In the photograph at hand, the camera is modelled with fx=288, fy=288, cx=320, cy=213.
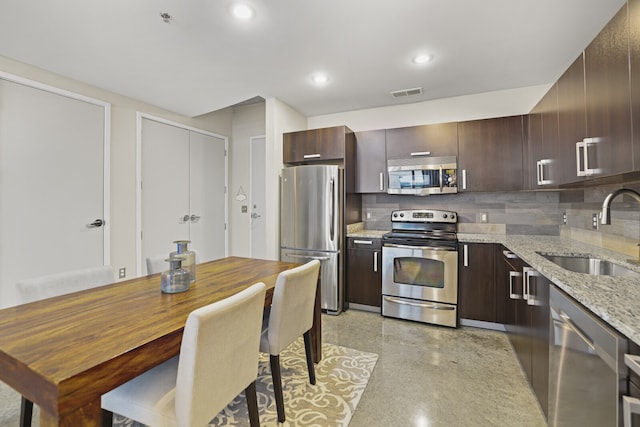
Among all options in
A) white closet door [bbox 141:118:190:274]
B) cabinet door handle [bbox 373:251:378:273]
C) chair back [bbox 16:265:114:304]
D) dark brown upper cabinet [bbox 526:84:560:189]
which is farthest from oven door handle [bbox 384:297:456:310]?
white closet door [bbox 141:118:190:274]

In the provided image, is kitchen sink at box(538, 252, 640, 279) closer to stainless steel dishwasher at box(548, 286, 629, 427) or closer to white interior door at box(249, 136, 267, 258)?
stainless steel dishwasher at box(548, 286, 629, 427)

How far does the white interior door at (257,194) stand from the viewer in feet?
15.2

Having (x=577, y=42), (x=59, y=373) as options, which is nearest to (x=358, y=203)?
(x=577, y=42)

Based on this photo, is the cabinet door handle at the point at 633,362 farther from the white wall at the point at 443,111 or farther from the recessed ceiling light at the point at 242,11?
the white wall at the point at 443,111

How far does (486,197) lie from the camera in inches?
132

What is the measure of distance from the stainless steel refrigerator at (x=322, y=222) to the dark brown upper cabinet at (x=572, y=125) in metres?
1.95

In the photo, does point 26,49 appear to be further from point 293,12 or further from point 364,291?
point 364,291

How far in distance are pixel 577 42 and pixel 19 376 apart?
3.76 meters

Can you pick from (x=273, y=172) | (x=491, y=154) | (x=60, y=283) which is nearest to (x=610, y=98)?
(x=491, y=154)

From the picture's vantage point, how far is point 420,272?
306 cm

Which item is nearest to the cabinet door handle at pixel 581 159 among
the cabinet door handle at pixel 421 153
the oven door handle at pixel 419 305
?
the cabinet door handle at pixel 421 153

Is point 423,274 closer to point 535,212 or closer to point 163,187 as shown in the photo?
point 535,212

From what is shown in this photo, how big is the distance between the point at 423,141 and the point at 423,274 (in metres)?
1.50

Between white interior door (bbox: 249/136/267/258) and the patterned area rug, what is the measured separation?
2404 millimetres
